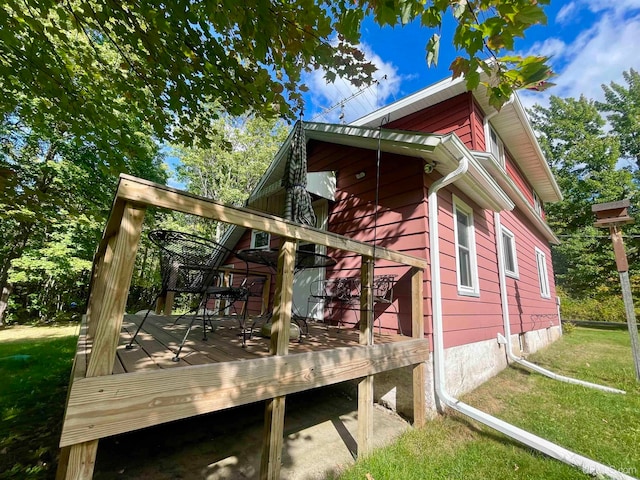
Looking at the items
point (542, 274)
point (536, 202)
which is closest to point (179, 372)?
point (542, 274)

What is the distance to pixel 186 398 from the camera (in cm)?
163

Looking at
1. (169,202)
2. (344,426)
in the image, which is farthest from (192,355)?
(344,426)

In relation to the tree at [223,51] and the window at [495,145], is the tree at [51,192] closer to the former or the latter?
the tree at [223,51]

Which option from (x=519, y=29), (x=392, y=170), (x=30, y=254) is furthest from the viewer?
(x=30, y=254)

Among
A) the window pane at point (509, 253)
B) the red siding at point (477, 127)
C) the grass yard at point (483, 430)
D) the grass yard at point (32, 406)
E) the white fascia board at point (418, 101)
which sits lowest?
the grass yard at point (32, 406)

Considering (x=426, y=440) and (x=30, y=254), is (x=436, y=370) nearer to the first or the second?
(x=426, y=440)

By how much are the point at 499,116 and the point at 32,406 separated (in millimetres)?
9712

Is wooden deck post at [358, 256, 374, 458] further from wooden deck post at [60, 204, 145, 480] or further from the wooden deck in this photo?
wooden deck post at [60, 204, 145, 480]

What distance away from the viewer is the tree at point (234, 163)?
15484mm

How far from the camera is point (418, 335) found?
3465 millimetres

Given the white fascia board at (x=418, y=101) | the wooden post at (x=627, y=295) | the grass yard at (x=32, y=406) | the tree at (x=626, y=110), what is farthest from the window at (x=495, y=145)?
the tree at (x=626, y=110)

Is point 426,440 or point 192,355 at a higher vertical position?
point 192,355

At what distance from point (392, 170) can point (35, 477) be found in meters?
5.03

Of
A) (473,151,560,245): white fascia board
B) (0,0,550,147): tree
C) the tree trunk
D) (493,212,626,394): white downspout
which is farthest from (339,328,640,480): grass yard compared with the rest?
the tree trunk
